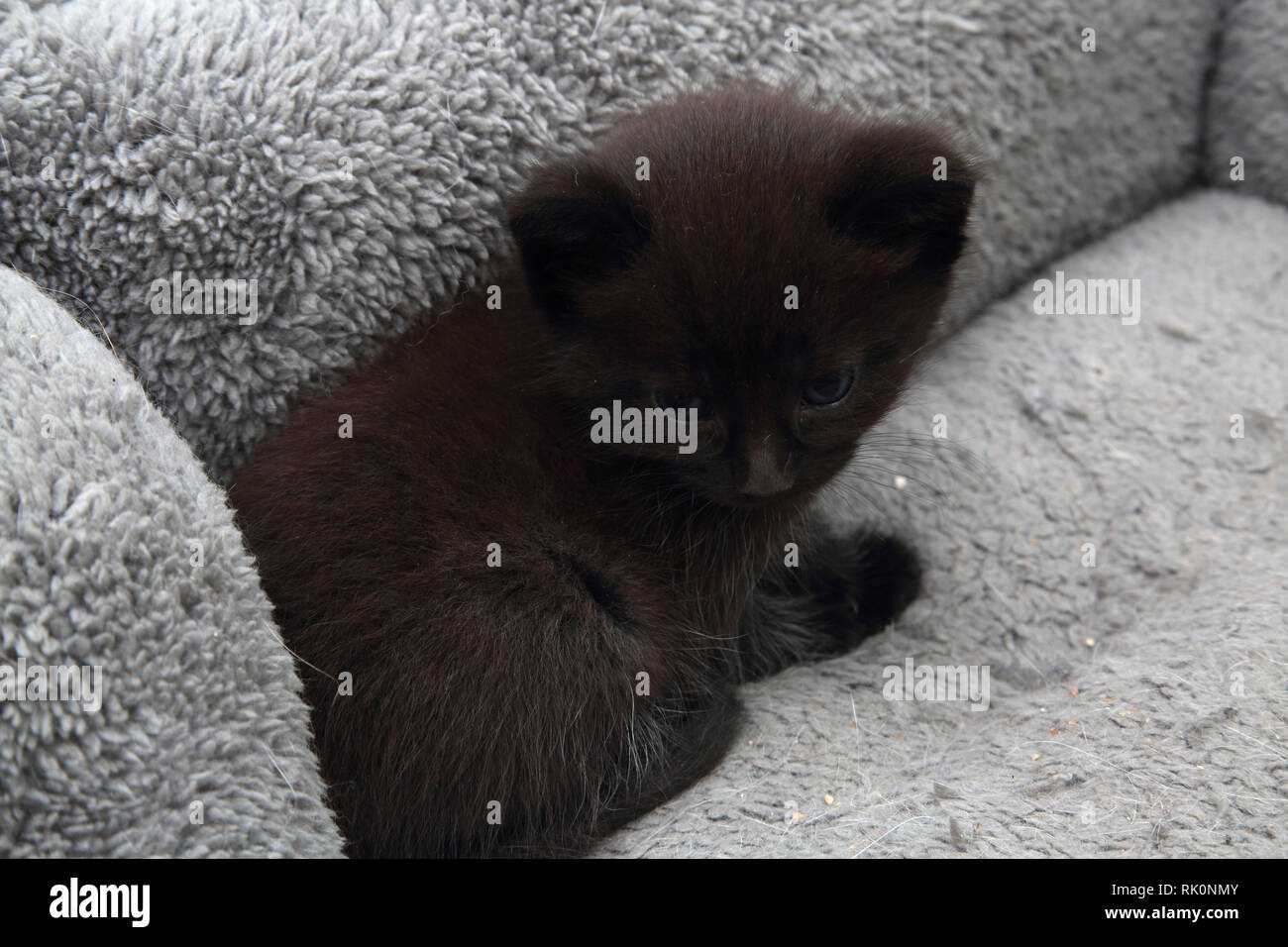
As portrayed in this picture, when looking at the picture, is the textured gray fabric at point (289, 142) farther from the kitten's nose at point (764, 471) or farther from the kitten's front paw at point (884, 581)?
the kitten's front paw at point (884, 581)

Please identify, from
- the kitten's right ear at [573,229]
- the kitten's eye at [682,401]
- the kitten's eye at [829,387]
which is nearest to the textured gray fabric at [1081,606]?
the kitten's eye at [829,387]

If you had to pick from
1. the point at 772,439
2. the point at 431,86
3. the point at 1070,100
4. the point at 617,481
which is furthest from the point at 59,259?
the point at 1070,100

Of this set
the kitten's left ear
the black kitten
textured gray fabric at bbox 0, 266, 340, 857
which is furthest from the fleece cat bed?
the kitten's left ear

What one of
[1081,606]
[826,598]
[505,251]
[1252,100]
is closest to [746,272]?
[505,251]

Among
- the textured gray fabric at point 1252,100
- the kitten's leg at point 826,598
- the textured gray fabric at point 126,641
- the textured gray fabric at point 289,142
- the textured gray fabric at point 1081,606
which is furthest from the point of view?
the textured gray fabric at point 1252,100

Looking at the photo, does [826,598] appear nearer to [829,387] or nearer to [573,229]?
[829,387]
